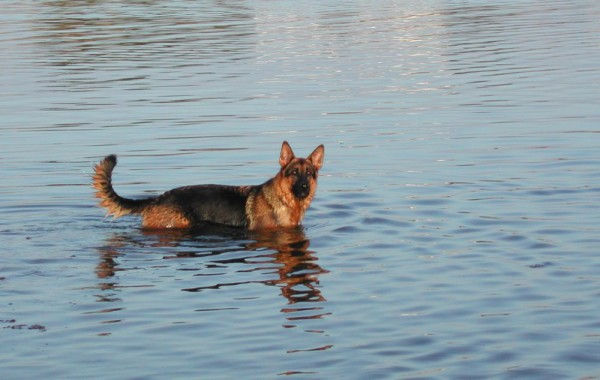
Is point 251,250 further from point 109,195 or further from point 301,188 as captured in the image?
point 109,195

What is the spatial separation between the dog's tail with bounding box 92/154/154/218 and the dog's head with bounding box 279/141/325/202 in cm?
143

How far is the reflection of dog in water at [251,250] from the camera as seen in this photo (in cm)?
1093

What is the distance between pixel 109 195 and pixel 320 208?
2.50m

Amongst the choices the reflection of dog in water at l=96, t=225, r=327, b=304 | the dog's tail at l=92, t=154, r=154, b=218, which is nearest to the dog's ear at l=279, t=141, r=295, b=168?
the reflection of dog in water at l=96, t=225, r=327, b=304

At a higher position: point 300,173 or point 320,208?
point 300,173

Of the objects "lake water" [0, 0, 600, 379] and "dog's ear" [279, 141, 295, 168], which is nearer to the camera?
"lake water" [0, 0, 600, 379]

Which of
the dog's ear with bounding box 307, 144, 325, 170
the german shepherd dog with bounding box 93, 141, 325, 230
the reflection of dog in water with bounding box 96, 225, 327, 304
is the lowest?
the reflection of dog in water with bounding box 96, 225, 327, 304

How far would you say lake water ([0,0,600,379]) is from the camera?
8.96 meters

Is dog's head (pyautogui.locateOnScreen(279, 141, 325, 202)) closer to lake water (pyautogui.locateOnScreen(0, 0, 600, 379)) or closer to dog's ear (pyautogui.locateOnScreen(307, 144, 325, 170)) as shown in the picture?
dog's ear (pyautogui.locateOnScreen(307, 144, 325, 170))

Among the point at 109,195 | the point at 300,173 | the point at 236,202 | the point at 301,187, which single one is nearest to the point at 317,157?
the point at 300,173

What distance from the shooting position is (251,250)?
12.6m

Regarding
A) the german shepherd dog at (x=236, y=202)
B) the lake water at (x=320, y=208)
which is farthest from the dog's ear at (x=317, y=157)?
the lake water at (x=320, y=208)

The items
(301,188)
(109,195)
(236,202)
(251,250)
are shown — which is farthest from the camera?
(236,202)

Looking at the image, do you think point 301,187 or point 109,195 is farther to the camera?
point 301,187
